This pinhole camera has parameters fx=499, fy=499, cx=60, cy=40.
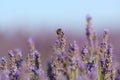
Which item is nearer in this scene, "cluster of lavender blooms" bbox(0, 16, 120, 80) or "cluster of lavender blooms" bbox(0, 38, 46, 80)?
"cluster of lavender blooms" bbox(0, 16, 120, 80)

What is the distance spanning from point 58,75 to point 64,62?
0.12 m

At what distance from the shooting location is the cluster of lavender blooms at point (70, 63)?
2.59 metres

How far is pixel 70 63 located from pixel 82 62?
18 cm

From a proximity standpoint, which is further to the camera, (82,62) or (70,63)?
(82,62)

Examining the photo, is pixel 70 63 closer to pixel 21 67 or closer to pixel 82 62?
pixel 82 62

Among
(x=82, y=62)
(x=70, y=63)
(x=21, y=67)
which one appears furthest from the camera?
(x=21, y=67)

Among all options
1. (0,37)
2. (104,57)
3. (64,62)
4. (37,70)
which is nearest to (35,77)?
(37,70)

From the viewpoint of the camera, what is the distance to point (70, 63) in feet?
8.29

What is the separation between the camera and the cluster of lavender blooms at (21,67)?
2762 mm

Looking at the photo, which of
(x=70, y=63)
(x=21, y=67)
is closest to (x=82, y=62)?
(x=70, y=63)

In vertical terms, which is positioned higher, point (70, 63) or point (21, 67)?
point (21, 67)

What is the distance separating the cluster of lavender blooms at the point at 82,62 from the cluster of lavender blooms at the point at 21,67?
9 centimetres

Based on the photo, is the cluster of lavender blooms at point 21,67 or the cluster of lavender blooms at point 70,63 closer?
the cluster of lavender blooms at point 70,63

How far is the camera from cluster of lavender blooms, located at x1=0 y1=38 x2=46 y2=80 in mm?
2762
